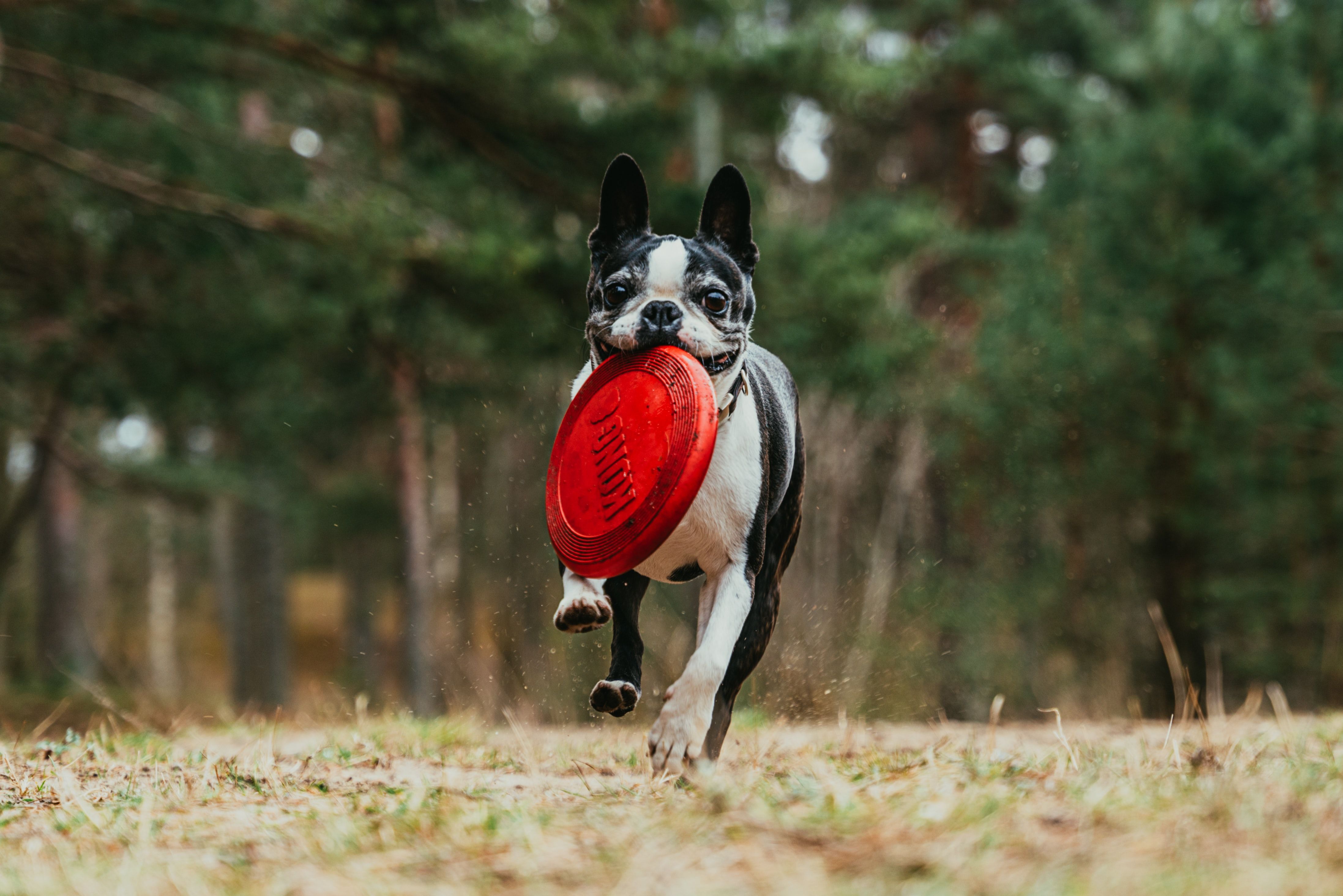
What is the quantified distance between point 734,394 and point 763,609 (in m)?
0.82

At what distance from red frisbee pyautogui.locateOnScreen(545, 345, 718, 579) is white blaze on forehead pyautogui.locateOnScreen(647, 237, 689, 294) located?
0.24m

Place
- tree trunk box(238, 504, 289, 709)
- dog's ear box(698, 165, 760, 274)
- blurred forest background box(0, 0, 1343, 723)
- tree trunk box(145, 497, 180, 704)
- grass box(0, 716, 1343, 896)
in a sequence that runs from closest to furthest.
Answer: grass box(0, 716, 1343, 896) < dog's ear box(698, 165, 760, 274) < blurred forest background box(0, 0, 1343, 723) < tree trunk box(238, 504, 289, 709) < tree trunk box(145, 497, 180, 704)

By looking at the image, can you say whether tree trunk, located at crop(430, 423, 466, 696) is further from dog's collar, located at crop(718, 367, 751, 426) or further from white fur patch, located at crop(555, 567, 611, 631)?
white fur patch, located at crop(555, 567, 611, 631)

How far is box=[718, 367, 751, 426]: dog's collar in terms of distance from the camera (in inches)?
150

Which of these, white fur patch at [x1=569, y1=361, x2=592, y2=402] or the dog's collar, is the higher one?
white fur patch at [x1=569, y1=361, x2=592, y2=402]

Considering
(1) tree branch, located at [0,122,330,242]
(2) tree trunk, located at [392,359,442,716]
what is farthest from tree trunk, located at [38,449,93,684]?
(1) tree branch, located at [0,122,330,242]

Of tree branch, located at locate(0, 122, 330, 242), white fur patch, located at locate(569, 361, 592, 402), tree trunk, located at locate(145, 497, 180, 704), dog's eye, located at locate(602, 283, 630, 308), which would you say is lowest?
tree trunk, located at locate(145, 497, 180, 704)

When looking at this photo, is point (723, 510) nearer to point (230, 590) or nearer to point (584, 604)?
point (584, 604)

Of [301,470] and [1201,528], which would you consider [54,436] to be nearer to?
[301,470]

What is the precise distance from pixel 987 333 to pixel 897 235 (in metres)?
3.84

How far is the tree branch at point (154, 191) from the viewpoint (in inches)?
372

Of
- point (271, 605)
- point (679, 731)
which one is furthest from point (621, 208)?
point (271, 605)

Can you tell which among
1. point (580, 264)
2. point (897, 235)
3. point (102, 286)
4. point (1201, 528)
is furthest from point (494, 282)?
point (1201, 528)

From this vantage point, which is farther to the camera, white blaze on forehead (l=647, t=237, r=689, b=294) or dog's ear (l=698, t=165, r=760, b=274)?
dog's ear (l=698, t=165, r=760, b=274)
